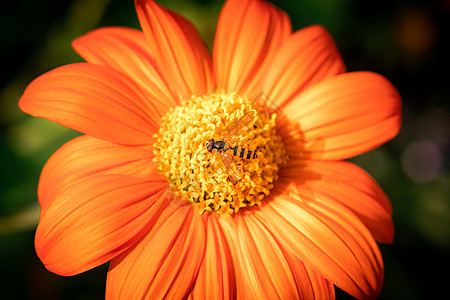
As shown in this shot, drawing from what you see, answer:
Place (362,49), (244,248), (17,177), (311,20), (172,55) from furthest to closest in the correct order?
(362,49)
(311,20)
(17,177)
(172,55)
(244,248)

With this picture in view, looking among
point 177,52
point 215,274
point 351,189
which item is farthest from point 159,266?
point 177,52

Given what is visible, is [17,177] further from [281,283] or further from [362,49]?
[362,49]

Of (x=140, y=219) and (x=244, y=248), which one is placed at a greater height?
(x=140, y=219)

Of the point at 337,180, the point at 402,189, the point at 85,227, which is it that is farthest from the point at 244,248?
the point at 402,189

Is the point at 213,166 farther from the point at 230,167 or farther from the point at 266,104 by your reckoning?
the point at 266,104

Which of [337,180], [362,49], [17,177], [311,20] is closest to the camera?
[337,180]

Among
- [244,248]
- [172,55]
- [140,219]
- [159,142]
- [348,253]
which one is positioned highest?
[172,55]
